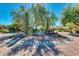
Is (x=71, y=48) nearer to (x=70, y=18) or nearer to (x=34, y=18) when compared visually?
(x=70, y=18)

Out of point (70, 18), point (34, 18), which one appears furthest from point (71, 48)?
point (34, 18)

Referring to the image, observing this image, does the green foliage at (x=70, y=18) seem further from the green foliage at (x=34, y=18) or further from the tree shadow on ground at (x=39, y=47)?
the tree shadow on ground at (x=39, y=47)

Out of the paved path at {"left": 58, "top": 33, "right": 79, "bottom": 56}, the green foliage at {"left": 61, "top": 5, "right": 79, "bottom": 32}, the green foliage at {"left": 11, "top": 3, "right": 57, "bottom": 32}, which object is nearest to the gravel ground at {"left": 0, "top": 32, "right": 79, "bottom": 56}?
the paved path at {"left": 58, "top": 33, "right": 79, "bottom": 56}

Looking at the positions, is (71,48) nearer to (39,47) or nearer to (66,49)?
(66,49)

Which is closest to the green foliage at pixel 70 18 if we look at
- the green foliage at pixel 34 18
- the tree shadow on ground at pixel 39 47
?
the green foliage at pixel 34 18

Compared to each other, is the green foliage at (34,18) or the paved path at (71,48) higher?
the green foliage at (34,18)

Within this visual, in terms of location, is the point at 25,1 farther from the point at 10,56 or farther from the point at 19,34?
the point at 10,56

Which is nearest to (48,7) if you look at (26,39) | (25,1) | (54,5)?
(54,5)

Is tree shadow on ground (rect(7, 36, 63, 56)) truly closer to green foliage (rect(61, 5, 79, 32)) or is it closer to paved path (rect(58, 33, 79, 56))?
paved path (rect(58, 33, 79, 56))

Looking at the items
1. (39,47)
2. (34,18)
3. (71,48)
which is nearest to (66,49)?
(71,48)

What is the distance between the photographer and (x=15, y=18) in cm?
313

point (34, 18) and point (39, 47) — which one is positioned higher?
point (34, 18)

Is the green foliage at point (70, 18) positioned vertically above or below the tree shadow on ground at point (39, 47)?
above

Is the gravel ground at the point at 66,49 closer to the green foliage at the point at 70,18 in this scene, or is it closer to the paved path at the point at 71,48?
the paved path at the point at 71,48
